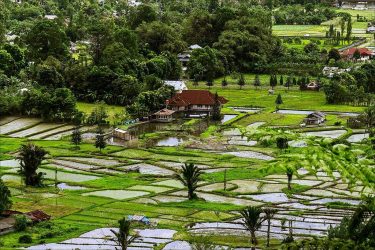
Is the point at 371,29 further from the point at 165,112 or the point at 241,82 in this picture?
the point at 165,112

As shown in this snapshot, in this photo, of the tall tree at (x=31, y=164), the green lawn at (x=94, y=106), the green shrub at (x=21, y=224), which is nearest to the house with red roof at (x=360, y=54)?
the green lawn at (x=94, y=106)

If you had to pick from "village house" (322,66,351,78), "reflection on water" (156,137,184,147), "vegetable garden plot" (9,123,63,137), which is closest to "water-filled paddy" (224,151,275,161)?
"reflection on water" (156,137,184,147)

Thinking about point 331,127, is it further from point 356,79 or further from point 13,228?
point 13,228

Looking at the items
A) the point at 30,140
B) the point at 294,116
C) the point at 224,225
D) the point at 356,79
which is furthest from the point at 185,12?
the point at 224,225

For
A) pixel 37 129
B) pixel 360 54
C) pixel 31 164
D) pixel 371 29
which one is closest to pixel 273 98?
pixel 37 129

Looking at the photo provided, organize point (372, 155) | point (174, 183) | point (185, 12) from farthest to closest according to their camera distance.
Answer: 1. point (185, 12)
2. point (174, 183)
3. point (372, 155)

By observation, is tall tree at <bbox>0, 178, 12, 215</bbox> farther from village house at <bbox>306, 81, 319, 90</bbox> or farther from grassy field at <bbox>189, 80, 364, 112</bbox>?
village house at <bbox>306, 81, 319, 90</bbox>

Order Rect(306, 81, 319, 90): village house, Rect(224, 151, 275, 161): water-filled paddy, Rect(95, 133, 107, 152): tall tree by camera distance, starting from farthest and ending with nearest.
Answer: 1. Rect(306, 81, 319, 90): village house
2. Rect(95, 133, 107, 152): tall tree
3. Rect(224, 151, 275, 161): water-filled paddy
